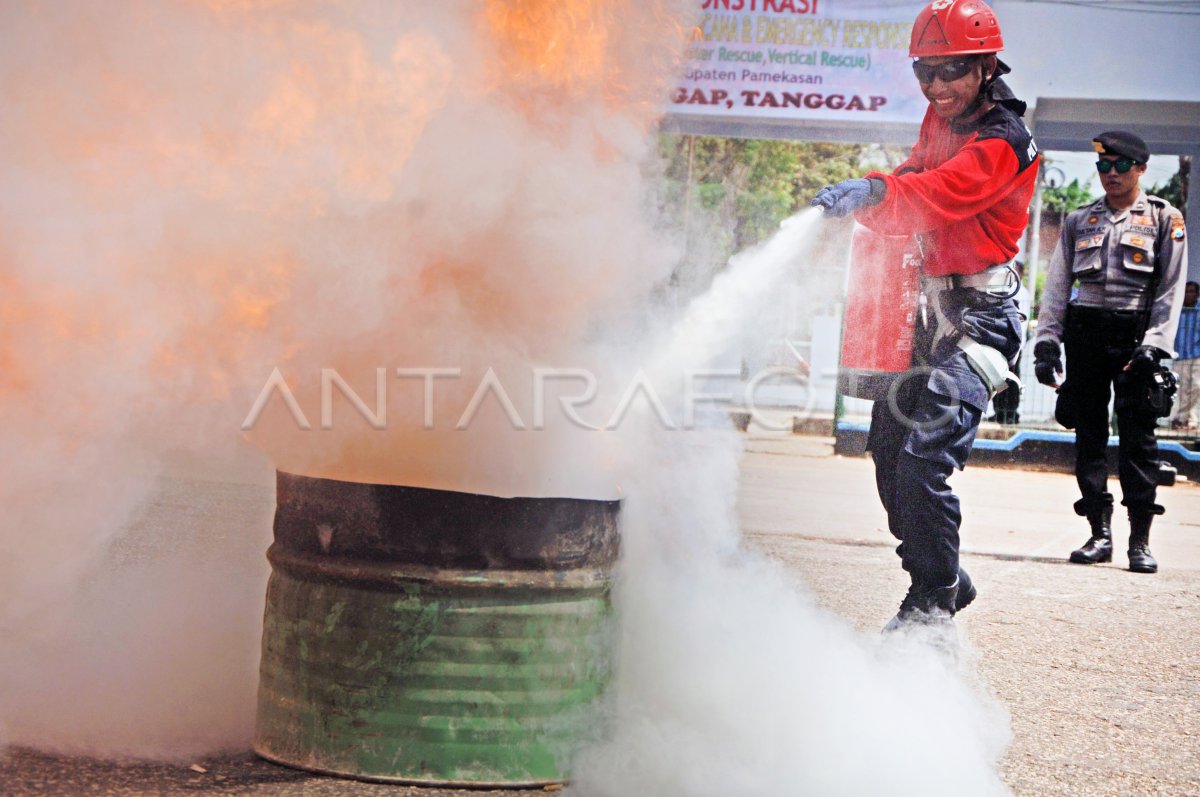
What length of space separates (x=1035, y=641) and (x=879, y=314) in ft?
5.85

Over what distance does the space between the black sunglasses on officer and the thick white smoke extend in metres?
0.68

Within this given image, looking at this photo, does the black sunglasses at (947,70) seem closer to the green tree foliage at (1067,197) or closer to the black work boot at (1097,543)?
the black work boot at (1097,543)

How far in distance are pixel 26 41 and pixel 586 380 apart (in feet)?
6.31

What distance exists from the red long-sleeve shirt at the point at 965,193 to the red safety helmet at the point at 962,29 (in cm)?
20

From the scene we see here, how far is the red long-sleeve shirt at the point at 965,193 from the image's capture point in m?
3.77

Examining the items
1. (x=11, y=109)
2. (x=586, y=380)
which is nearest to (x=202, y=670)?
(x=586, y=380)

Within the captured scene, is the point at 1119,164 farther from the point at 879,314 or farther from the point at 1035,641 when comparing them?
the point at 879,314

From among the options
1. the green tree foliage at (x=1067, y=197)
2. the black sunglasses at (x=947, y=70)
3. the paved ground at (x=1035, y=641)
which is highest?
the green tree foliage at (x=1067, y=197)

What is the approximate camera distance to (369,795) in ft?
10.0

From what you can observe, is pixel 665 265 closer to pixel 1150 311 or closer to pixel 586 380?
pixel 586 380

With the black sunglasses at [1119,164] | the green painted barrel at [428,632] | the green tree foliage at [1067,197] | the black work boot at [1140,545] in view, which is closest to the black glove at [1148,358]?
the black work boot at [1140,545]

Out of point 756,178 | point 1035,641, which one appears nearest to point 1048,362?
point 1035,641

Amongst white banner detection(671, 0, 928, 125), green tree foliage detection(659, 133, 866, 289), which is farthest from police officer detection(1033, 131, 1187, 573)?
green tree foliage detection(659, 133, 866, 289)

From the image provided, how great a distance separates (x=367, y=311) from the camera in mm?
3432
